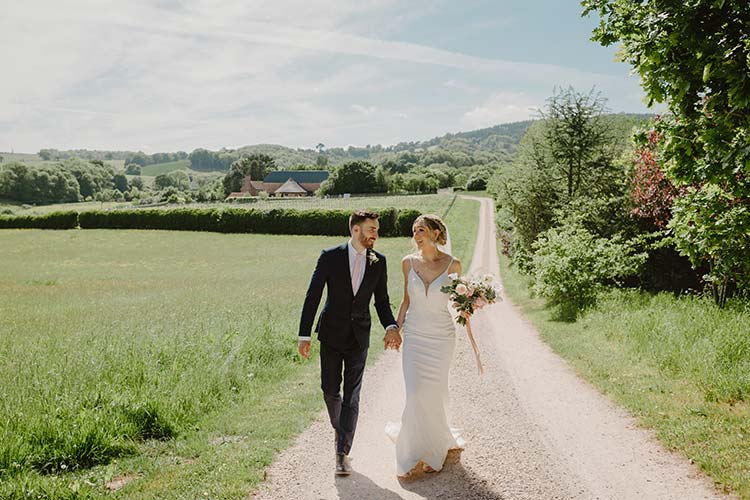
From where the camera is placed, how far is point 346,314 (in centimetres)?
552

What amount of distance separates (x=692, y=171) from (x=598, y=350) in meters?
4.49

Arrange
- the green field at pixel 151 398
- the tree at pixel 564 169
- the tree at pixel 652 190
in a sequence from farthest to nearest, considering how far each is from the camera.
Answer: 1. the tree at pixel 564 169
2. the tree at pixel 652 190
3. the green field at pixel 151 398

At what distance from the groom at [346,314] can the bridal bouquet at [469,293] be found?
2.91 feet

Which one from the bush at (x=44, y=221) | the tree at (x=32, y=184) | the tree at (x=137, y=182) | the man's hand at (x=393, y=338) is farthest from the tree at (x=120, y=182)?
the man's hand at (x=393, y=338)

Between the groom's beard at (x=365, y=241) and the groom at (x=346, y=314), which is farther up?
the groom's beard at (x=365, y=241)

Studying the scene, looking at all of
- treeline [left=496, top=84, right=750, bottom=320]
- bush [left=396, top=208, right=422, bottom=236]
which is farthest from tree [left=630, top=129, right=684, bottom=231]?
bush [left=396, top=208, right=422, bottom=236]

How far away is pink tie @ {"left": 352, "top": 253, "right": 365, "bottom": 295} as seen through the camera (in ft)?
18.3

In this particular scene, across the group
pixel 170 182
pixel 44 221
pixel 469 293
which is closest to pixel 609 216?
pixel 469 293

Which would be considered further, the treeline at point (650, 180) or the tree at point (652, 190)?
the tree at point (652, 190)

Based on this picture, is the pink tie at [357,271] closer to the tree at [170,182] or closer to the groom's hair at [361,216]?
the groom's hair at [361,216]

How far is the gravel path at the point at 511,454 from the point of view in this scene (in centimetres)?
497

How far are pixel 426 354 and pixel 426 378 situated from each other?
257 mm

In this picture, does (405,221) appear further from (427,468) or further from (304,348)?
(427,468)

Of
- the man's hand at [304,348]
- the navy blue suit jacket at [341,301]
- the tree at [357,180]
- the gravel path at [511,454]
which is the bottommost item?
the gravel path at [511,454]
